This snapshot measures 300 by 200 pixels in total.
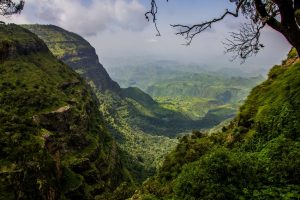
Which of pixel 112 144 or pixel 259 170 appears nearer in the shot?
pixel 259 170

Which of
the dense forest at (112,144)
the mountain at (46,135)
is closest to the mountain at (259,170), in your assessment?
the dense forest at (112,144)

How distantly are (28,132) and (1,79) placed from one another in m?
44.9

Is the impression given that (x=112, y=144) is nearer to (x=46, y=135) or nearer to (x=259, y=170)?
(x=46, y=135)

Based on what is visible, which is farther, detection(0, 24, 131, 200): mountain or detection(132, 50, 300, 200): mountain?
detection(0, 24, 131, 200): mountain

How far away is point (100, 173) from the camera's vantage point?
120 meters

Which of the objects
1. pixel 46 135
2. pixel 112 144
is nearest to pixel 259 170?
pixel 46 135

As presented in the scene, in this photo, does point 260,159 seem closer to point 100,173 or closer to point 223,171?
point 223,171

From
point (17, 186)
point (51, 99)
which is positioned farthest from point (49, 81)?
point (17, 186)

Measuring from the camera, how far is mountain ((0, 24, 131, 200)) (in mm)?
78188

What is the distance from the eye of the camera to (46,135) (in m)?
105

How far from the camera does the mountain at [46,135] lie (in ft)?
257

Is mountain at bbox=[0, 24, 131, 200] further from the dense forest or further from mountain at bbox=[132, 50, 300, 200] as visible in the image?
mountain at bbox=[132, 50, 300, 200]

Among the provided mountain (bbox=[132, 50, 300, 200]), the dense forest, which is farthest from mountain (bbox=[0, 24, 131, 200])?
mountain (bbox=[132, 50, 300, 200])

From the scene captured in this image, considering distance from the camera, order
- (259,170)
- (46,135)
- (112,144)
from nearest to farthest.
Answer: (259,170) < (46,135) < (112,144)
